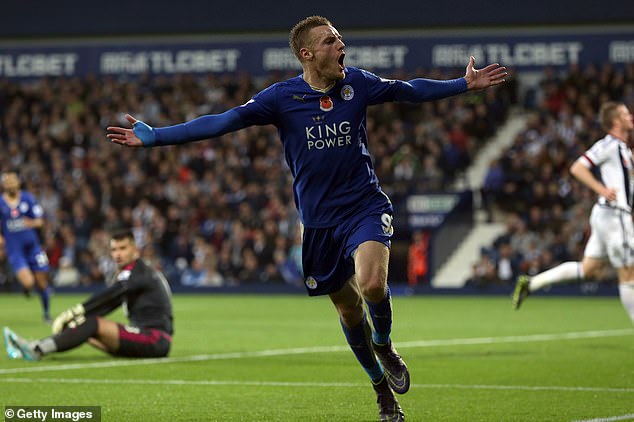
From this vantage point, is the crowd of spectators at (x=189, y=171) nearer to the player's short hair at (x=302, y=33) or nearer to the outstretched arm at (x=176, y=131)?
the player's short hair at (x=302, y=33)

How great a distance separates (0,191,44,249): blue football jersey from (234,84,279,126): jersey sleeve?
11.5m

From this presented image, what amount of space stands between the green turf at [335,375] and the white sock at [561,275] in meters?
0.71

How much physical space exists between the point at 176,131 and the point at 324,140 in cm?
90

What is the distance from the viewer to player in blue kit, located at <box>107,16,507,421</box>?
720 centimetres

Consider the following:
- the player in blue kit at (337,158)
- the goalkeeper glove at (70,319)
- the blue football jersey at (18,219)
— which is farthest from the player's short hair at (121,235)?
the blue football jersey at (18,219)

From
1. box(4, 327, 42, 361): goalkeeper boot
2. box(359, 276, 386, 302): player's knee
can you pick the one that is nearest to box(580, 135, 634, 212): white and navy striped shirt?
box(359, 276, 386, 302): player's knee

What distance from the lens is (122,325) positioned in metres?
11.2

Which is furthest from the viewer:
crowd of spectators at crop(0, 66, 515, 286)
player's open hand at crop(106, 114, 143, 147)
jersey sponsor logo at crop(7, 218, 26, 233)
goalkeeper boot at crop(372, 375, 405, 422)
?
crowd of spectators at crop(0, 66, 515, 286)

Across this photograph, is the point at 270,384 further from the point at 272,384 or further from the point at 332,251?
the point at 332,251

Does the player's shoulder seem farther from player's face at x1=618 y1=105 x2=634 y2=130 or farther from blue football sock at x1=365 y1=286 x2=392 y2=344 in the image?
blue football sock at x1=365 y1=286 x2=392 y2=344

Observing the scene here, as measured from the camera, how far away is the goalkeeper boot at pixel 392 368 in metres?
7.38

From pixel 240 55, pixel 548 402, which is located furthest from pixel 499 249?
pixel 548 402

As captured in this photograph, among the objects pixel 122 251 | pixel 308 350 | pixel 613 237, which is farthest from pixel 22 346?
pixel 613 237

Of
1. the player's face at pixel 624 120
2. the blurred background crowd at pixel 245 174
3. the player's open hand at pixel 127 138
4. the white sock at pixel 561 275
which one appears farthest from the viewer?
the blurred background crowd at pixel 245 174
